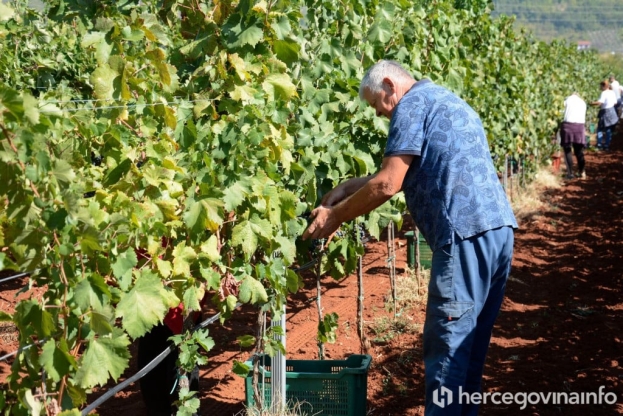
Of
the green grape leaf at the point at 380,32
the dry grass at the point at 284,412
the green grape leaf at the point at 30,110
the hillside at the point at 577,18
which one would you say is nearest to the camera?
the green grape leaf at the point at 30,110

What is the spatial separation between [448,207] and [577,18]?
439 feet

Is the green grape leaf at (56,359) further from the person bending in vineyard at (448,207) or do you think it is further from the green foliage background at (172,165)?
the person bending in vineyard at (448,207)

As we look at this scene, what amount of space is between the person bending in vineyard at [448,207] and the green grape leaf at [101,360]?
3.99ft

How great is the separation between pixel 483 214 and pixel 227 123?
41.6 inches

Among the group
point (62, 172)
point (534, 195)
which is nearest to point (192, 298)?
point (62, 172)

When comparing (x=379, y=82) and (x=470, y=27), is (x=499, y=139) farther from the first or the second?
(x=379, y=82)

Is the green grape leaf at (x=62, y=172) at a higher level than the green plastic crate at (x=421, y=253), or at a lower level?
higher

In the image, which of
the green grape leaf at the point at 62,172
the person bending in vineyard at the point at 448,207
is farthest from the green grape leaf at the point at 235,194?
the green grape leaf at the point at 62,172

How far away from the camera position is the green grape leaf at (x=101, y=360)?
2.40 metres

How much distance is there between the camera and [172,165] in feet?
9.74

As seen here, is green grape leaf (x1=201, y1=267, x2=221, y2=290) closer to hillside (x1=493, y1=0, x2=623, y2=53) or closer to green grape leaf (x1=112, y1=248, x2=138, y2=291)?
green grape leaf (x1=112, y1=248, x2=138, y2=291)

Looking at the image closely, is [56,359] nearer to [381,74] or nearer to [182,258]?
[182,258]
